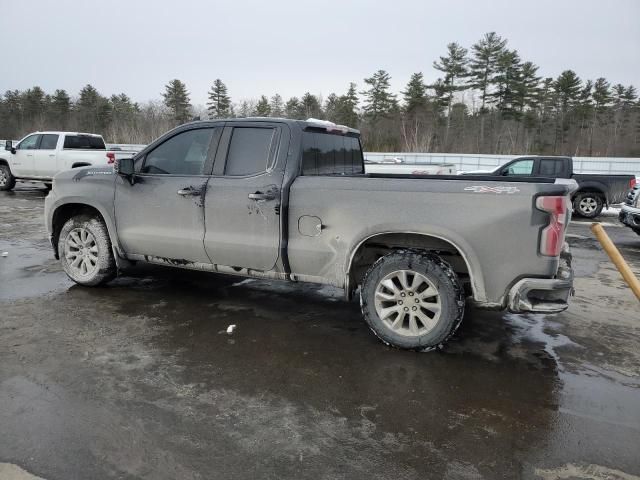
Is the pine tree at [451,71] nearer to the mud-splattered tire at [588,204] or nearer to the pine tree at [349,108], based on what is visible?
the pine tree at [349,108]

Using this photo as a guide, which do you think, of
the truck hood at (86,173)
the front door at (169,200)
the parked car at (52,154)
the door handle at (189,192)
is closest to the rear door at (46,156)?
the parked car at (52,154)

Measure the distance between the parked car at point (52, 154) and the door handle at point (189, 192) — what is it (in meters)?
10.9

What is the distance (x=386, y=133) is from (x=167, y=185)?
4430cm

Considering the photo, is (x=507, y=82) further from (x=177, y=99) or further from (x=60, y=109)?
(x=60, y=109)

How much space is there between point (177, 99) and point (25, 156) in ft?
148

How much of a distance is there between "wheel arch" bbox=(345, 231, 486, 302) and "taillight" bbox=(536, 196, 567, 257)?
51 cm

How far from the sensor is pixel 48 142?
15.6m

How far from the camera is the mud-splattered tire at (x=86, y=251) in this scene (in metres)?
5.48

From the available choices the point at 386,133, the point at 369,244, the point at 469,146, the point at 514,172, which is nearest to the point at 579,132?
the point at 469,146

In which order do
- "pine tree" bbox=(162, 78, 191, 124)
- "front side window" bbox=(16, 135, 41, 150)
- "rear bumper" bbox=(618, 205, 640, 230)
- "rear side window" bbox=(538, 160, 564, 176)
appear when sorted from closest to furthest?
"rear bumper" bbox=(618, 205, 640, 230), "rear side window" bbox=(538, 160, 564, 176), "front side window" bbox=(16, 135, 41, 150), "pine tree" bbox=(162, 78, 191, 124)

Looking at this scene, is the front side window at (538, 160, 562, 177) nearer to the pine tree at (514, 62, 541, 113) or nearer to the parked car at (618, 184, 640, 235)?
the parked car at (618, 184, 640, 235)

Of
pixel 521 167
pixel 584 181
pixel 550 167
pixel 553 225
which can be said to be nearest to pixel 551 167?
pixel 550 167

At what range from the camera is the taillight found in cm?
348

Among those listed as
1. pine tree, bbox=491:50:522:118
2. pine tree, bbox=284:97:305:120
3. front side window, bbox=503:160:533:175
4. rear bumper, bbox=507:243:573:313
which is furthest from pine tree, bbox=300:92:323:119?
rear bumper, bbox=507:243:573:313
